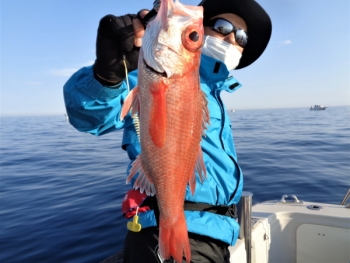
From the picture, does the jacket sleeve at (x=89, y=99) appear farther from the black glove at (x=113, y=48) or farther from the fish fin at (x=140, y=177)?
the fish fin at (x=140, y=177)

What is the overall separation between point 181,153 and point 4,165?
1496 cm

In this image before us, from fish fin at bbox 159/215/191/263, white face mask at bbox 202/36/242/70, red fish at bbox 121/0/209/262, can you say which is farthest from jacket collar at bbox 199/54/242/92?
fish fin at bbox 159/215/191/263

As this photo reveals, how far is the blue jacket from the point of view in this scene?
6.64 feet

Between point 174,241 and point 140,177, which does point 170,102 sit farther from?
point 174,241

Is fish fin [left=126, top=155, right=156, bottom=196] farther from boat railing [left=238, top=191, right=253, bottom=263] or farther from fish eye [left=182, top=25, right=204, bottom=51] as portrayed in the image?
boat railing [left=238, top=191, right=253, bottom=263]

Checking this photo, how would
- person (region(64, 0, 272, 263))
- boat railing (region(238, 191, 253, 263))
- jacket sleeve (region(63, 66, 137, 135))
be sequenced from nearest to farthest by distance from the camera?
person (region(64, 0, 272, 263)) < jacket sleeve (region(63, 66, 137, 135)) < boat railing (region(238, 191, 253, 263))

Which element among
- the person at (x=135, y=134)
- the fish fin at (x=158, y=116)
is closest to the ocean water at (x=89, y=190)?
the person at (x=135, y=134)

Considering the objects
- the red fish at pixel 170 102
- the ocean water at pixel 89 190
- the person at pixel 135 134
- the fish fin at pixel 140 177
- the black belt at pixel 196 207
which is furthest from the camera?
the ocean water at pixel 89 190

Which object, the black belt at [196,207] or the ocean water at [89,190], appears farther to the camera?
the ocean water at [89,190]

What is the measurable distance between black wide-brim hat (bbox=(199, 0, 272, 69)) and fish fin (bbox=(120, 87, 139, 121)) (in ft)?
6.17

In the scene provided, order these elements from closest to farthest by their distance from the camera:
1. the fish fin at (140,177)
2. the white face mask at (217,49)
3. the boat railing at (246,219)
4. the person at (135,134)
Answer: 1. the fish fin at (140,177)
2. the person at (135,134)
3. the white face mask at (217,49)
4. the boat railing at (246,219)

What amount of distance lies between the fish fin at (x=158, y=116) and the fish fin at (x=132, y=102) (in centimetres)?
13

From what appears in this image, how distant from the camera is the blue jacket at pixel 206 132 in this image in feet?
6.64

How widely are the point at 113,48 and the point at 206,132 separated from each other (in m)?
1.03
